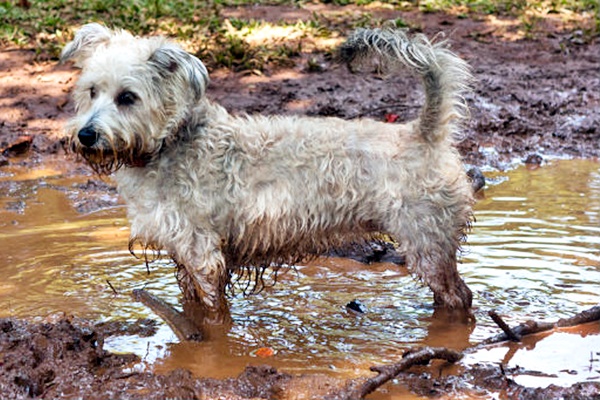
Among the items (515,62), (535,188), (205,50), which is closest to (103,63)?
(535,188)

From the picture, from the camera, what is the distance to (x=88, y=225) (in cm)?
789

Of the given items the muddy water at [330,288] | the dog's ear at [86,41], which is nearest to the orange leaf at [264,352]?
the muddy water at [330,288]

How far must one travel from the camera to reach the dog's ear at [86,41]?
5672mm

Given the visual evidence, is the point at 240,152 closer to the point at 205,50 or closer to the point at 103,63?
the point at 103,63

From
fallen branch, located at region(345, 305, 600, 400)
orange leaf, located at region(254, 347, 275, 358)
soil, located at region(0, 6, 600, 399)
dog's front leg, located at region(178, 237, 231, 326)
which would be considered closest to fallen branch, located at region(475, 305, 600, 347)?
fallen branch, located at region(345, 305, 600, 400)

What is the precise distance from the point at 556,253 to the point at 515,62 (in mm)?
5999

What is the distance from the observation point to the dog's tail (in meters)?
5.43

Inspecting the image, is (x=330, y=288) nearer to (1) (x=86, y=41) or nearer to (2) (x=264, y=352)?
(2) (x=264, y=352)

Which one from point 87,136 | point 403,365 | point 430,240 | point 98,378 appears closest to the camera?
point 403,365

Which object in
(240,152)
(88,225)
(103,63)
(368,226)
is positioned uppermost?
(103,63)

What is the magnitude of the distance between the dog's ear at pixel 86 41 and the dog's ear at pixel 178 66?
496 millimetres

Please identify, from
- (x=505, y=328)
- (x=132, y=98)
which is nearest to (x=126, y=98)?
(x=132, y=98)

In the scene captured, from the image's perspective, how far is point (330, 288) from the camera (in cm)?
659

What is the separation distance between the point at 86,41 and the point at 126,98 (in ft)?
2.16
